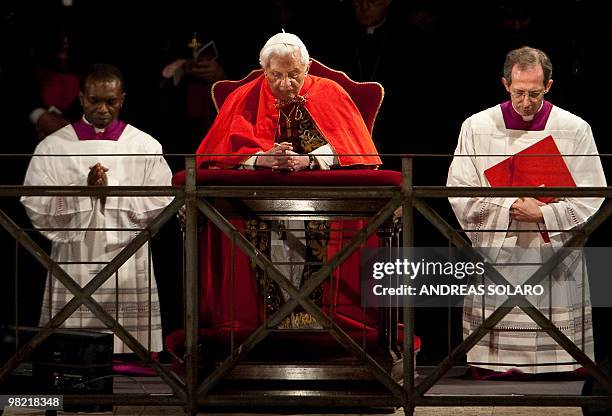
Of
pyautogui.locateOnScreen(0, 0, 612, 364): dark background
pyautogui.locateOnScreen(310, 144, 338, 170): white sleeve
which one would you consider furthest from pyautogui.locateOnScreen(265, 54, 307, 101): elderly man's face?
pyautogui.locateOnScreen(0, 0, 612, 364): dark background

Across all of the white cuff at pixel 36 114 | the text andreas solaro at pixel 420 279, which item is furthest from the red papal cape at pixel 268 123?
the white cuff at pixel 36 114

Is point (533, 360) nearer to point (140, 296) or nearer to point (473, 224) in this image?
point (473, 224)

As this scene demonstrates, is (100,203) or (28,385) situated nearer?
(28,385)

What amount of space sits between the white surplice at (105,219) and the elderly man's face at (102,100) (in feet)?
0.53

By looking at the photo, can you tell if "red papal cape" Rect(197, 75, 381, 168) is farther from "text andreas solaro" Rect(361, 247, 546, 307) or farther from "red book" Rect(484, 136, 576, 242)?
"red book" Rect(484, 136, 576, 242)

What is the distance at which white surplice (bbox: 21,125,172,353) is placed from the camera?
7.81 meters

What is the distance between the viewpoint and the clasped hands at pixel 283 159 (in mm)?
6211

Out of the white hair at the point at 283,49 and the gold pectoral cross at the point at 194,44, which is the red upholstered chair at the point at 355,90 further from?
the gold pectoral cross at the point at 194,44

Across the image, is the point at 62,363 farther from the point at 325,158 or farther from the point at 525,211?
the point at 525,211

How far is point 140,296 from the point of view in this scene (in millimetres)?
7883

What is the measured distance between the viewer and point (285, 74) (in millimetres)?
6664

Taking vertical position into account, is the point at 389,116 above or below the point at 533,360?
above

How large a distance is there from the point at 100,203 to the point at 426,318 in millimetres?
2322

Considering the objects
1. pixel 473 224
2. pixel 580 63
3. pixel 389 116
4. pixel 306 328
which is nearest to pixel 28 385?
pixel 306 328
